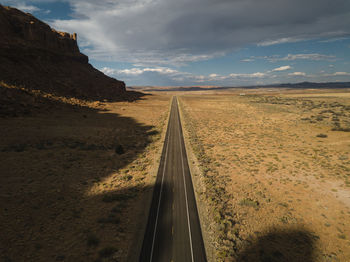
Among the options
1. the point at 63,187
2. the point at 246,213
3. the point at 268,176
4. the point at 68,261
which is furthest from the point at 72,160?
the point at 268,176

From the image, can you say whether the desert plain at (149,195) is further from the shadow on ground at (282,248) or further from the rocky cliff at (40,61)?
the rocky cliff at (40,61)

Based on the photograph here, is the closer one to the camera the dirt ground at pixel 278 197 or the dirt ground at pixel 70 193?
the dirt ground at pixel 70 193

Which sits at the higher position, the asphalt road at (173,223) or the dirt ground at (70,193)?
the dirt ground at (70,193)

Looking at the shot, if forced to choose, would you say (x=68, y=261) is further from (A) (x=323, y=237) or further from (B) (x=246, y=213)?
(A) (x=323, y=237)

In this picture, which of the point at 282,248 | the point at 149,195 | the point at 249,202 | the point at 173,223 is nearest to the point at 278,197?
the point at 249,202

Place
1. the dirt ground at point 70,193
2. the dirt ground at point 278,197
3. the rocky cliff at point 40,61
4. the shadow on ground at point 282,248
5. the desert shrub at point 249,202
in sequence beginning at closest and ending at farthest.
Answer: the shadow on ground at point 282,248 → the dirt ground at point 70,193 → the dirt ground at point 278,197 → the desert shrub at point 249,202 → the rocky cliff at point 40,61

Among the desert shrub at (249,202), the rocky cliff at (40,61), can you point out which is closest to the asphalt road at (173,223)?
the desert shrub at (249,202)

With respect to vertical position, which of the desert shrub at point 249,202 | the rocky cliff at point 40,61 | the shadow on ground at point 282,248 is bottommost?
the shadow on ground at point 282,248

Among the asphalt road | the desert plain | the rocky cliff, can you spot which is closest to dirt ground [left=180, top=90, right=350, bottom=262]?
the desert plain
